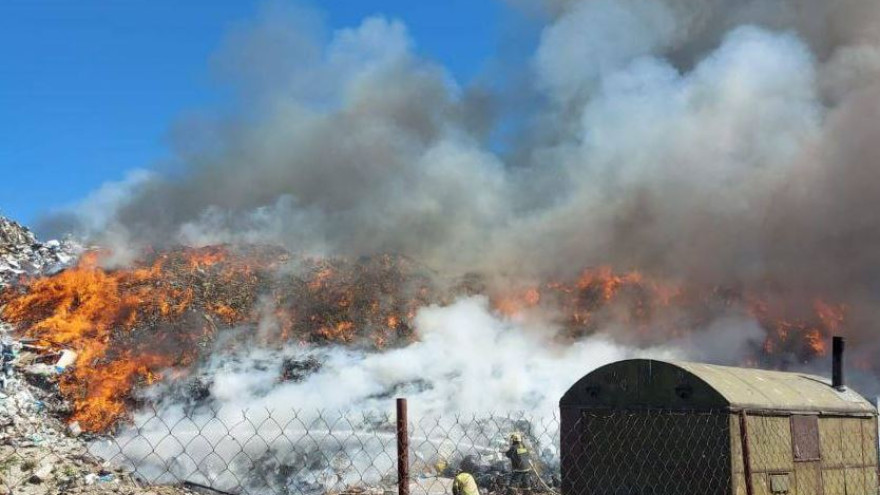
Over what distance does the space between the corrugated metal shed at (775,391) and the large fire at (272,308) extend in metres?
15.2

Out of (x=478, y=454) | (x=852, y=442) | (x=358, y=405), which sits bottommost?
(x=478, y=454)

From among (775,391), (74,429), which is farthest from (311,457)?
(775,391)

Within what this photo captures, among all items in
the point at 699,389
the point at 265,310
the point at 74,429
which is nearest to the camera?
the point at 699,389

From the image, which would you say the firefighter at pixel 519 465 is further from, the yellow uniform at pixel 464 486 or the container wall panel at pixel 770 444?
the yellow uniform at pixel 464 486

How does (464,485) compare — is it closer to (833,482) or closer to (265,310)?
(833,482)

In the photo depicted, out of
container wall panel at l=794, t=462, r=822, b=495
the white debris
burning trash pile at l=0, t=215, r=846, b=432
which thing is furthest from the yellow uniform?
burning trash pile at l=0, t=215, r=846, b=432

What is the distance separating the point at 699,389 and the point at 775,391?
4.31 ft

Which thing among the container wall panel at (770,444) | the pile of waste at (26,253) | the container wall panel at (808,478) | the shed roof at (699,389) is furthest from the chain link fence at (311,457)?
the pile of waste at (26,253)

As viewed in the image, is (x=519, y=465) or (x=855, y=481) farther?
(x=519, y=465)

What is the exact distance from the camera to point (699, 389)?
27.2ft

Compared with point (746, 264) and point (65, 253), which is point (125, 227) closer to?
point (65, 253)

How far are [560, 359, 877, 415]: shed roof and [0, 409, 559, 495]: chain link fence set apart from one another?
17.4 ft

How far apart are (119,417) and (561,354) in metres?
12.9

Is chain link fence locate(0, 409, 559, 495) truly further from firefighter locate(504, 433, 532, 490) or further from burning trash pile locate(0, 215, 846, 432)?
burning trash pile locate(0, 215, 846, 432)
